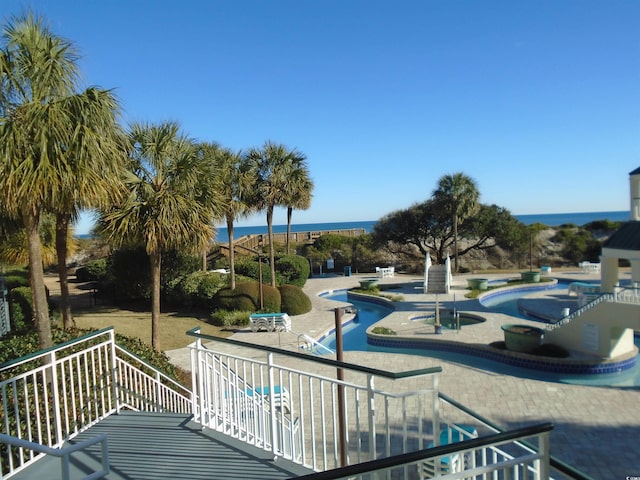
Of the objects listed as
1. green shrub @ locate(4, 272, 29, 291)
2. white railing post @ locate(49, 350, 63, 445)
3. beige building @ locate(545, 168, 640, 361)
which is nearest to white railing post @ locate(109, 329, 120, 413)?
white railing post @ locate(49, 350, 63, 445)

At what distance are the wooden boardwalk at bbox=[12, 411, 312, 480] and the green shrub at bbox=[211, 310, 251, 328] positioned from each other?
11151mm

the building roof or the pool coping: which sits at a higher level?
the building roof

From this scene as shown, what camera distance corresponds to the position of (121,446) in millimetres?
3906

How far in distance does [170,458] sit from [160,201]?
21.7ft

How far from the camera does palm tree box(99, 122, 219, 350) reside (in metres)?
9.17

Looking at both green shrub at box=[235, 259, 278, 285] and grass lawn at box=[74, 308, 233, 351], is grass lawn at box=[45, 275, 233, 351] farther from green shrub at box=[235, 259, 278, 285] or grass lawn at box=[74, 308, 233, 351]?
green shrub at box=[235, 259, 278, 285]

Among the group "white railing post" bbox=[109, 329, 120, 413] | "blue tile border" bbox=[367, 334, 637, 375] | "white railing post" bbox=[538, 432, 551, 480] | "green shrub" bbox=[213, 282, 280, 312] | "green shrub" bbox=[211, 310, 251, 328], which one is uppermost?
"white railing post" bbox=[538, 432, 551, 480]

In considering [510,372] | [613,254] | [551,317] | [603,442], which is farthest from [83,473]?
[551,317]

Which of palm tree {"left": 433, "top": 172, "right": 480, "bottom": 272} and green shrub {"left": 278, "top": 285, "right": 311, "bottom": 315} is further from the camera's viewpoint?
palm tree {"left": 433, "top": 172, "right": 480, "bottom": 272}

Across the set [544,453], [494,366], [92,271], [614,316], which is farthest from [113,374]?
[92,271]

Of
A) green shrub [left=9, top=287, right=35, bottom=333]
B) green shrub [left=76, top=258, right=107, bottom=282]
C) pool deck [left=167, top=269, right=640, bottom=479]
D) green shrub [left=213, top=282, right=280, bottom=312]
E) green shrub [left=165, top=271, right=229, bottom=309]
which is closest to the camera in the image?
pool deck [left=167, top=269, right=640, bottom=479]

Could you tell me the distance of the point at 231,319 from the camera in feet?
50.6

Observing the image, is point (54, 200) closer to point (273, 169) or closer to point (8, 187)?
point (8, 187)

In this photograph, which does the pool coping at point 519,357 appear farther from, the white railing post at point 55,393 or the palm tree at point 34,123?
the white railing post at point 55,393
